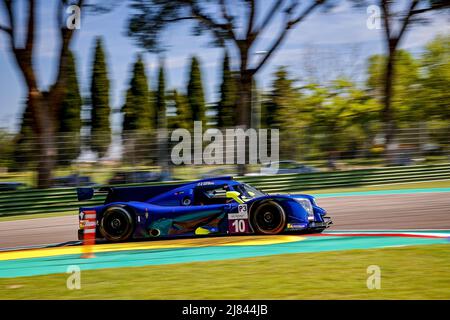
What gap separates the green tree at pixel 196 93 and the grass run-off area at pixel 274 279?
3650 centimetres

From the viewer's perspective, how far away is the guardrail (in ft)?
59.9

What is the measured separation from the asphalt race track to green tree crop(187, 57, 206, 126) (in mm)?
28467

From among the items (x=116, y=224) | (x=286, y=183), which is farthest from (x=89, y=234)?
(x=286, y=183)

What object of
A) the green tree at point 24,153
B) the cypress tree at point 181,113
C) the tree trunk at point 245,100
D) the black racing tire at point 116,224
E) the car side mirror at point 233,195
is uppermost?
the cypress tree at point 181,113

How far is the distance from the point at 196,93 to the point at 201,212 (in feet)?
116

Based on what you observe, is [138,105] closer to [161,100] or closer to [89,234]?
[161,100]

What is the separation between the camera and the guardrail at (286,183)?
1825 cm

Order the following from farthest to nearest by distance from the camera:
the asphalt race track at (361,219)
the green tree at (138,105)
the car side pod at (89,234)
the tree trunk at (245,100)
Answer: the green tree at (138,105) → the tree trunk at (245,100) → the asphalt race track at (361,219) → the car side pod at (89,234)

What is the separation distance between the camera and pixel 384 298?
5.93 metres

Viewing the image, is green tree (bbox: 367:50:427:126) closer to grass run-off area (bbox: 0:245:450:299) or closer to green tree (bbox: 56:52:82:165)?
green tree (bbox: 56:52:82:165)

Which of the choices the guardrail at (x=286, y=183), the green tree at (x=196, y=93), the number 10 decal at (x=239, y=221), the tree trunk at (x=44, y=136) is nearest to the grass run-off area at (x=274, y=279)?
the number 10 decal at (x=239, y=221)

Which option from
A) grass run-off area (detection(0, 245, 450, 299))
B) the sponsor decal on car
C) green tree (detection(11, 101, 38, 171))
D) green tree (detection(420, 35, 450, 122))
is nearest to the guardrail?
green tree (detection(11, 101, 38, 171))

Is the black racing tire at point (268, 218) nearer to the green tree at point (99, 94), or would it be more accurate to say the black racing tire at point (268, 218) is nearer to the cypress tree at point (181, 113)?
the green tree at point (99, 94)
